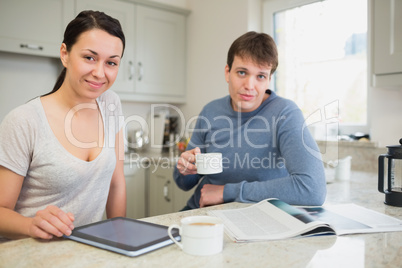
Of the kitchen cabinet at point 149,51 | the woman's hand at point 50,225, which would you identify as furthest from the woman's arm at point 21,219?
the kitchen cabinet at point 149,51

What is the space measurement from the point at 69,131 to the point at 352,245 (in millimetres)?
952

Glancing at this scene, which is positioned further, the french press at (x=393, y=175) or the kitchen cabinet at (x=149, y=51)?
the kitchen cabinet at (x=149, y=51)

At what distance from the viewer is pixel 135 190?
282cm

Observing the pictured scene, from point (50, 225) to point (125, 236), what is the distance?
0.62 feet

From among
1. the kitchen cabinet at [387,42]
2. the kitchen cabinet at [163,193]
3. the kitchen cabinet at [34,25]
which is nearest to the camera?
the kitchen cabinet at [387,42]

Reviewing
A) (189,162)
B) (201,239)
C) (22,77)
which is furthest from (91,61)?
(22,77)

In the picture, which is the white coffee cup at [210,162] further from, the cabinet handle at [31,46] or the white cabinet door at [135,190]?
the cabinet handle at [31,46]

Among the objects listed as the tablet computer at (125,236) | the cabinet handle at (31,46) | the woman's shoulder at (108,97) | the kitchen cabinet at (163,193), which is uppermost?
the cabinet handle at (31,46)

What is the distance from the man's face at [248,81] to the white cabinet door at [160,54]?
1.83 meters

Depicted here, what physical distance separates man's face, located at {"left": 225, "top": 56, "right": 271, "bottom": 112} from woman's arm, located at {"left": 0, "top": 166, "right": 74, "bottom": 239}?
2.82 feet

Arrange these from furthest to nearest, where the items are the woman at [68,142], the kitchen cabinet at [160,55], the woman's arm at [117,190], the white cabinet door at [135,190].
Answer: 1. the kitchen cabinet at [160,55]
2. the white cabinet door at [135,190]
3. the woman's arm at [117,190]
4. the woman at [68,142]

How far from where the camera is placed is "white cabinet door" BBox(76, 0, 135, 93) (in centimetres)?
295

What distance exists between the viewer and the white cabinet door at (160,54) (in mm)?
3174

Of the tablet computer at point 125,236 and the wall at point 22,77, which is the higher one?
the wall at point 22,77
